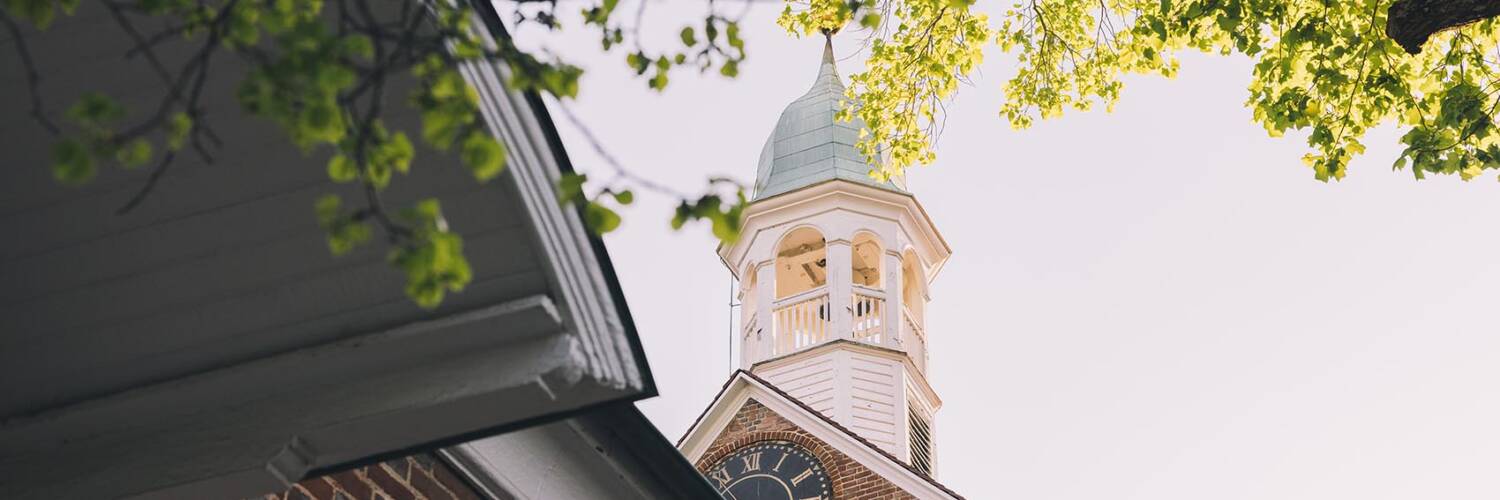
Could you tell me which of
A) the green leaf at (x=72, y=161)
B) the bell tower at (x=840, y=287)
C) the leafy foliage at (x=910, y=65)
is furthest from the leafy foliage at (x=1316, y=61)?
the bell tower at (x=840, y=287)

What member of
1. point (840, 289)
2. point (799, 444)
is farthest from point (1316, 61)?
point (840, 289)

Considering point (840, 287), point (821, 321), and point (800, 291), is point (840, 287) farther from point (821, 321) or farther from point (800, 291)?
point (800, 291)

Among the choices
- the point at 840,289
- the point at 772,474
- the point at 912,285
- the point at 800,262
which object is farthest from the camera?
the point at 912,285

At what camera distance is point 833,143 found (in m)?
25.3

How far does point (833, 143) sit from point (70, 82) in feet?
73.1

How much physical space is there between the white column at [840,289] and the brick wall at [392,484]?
1649 cm

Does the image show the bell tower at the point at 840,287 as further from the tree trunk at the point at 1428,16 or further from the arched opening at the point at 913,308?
the tree trunk at the point at 1428,16

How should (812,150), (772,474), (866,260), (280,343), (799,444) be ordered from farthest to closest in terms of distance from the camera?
(812,150), (866,260), (799,444), (772,474), (280,343)

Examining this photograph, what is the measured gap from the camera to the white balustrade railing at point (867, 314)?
75.1ft

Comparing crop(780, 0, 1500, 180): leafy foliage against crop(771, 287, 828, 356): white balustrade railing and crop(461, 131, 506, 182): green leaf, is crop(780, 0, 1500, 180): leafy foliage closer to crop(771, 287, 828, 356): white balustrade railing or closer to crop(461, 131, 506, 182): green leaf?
crop(461, 131, 506, 182): green leaf

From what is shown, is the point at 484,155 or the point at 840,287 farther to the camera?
the point at 840,287

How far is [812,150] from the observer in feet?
83.6

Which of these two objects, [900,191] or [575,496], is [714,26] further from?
[900,191]

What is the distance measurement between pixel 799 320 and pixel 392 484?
1769 centimetres
